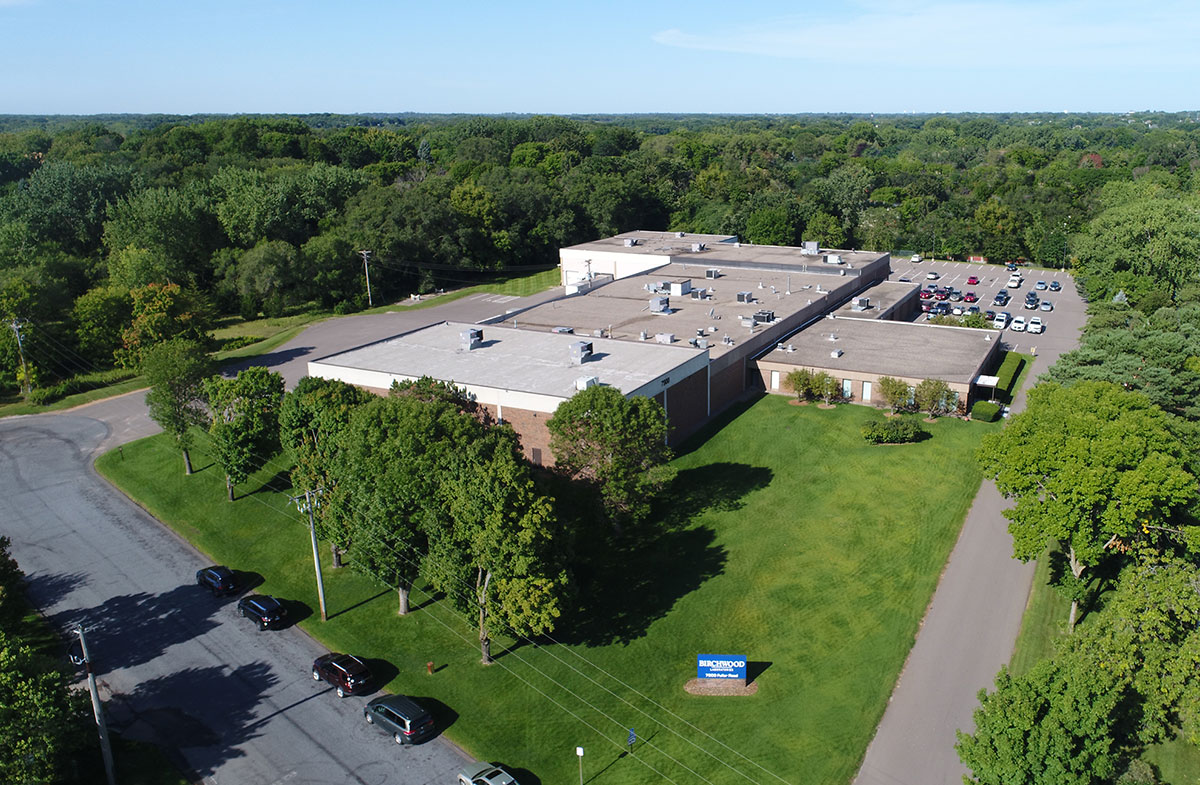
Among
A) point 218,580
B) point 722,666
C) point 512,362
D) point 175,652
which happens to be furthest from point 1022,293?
point 175,652

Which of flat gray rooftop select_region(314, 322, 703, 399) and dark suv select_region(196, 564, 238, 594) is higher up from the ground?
flat gray rooftop select_region(314, 322, 703, 399)

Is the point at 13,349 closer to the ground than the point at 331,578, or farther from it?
farther from it

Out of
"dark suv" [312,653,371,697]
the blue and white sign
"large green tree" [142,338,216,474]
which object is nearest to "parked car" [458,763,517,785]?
"dark suv" [312,653,371,697]

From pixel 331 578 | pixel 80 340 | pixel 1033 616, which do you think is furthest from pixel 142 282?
pixel 1033 616

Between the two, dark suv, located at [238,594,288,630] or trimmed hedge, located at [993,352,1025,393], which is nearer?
dark suv, located at [238,594,288,630]

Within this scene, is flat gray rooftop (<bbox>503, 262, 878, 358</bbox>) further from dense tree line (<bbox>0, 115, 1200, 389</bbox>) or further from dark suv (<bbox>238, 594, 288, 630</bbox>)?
dark suv (<bbox>238, 594, 288, 630</bbox>)

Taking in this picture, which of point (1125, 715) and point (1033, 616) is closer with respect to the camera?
point (1125, 715)

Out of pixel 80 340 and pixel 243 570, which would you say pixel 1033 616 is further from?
pixel 80 340
